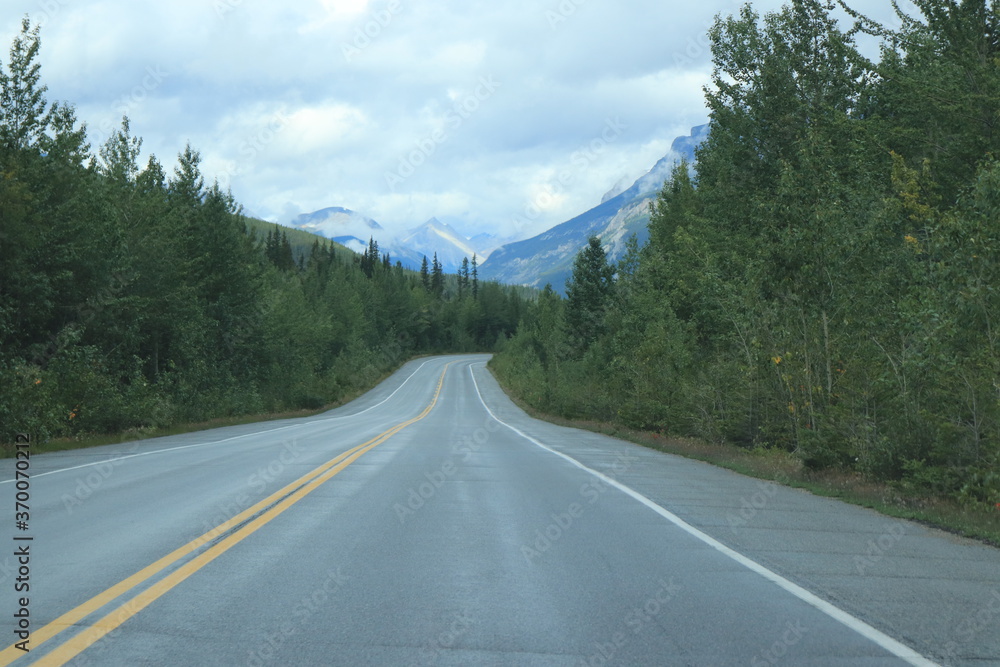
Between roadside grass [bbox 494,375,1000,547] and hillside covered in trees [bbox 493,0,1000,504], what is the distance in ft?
Result: 0.81

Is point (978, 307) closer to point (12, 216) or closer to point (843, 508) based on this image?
point (843, 508)

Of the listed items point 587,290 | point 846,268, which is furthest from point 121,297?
point 587,290

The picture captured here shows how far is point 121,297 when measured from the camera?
2786 cm

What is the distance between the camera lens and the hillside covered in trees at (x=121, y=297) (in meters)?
21.8

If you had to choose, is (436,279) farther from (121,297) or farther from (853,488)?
(853,488)

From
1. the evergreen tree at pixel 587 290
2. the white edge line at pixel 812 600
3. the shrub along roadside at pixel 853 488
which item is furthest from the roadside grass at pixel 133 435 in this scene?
the evergreen tree at pixel 587 290

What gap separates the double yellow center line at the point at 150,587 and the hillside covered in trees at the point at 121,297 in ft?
41.4

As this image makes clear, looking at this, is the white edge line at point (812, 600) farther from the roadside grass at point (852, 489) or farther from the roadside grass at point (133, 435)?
the roadside grass at point (133, 435)

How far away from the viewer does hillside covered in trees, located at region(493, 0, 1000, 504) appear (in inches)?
382

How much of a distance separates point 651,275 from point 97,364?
934 inches

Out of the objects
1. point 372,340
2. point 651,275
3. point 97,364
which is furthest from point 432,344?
point 97,364

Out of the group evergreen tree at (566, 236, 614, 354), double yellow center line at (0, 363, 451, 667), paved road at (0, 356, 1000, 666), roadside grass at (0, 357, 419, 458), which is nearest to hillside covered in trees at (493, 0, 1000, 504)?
paved road at (0, 356, 1000, 666)

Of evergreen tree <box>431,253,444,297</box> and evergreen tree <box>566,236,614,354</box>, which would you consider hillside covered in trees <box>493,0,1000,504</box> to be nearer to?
evergreen tree <box>566,236,614,354</box>

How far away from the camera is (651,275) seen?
36.5 m
